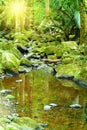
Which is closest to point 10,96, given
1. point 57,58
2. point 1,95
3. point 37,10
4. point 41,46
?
point 1,95

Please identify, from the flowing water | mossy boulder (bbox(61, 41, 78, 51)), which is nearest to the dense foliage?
mossy boulder (bbox(61, 41, 78, 51))

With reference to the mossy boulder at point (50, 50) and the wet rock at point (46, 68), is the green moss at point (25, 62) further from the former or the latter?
the mossy boulder at point (50, 50)

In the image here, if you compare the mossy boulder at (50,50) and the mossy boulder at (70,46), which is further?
the mossy boulder at (50,50)

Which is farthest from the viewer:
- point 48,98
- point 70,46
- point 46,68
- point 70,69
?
point 70,46

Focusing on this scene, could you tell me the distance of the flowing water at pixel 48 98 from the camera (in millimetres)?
8328

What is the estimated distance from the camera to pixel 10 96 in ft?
34.3

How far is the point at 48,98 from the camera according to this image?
10500 millimetres

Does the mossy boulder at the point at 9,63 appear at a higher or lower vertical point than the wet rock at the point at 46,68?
higher

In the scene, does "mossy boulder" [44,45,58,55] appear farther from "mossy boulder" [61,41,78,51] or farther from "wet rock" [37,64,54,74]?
"wet rock" [37,64,54,74]

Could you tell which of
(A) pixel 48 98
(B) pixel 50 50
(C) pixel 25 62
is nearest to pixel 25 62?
(C) pixel 25 62

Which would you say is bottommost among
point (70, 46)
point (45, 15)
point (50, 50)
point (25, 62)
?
point (25, 62)

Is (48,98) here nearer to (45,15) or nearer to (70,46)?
(70,46)

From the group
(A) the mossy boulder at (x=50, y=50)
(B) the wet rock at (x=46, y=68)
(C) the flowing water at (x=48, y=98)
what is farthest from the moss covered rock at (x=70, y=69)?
(A) the mossy boulder at (x=50, y=50)

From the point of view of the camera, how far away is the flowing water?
8328 mm
